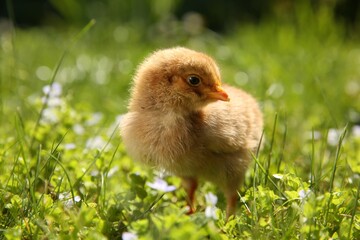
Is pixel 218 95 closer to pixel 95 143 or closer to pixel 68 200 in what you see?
pixel 68 200

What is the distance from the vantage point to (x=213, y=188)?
2.41 m

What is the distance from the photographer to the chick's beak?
80.8 inches

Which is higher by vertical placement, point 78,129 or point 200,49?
point 78,129

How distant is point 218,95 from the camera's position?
81.0 inches

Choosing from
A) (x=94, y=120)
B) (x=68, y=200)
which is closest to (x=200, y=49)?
(x=94, y=120)

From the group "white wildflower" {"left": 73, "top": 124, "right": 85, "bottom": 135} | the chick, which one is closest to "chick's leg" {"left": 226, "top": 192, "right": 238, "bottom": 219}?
the chick

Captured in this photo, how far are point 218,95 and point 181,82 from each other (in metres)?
0.14

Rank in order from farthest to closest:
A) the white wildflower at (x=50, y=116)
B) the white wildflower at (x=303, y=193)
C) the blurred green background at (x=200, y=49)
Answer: the blurred green background at (x=200, y=49) < the white wildflower at (x=50, y=116) < the white wildflower at (x=303, y=193)

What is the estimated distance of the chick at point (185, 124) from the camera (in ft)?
6.67

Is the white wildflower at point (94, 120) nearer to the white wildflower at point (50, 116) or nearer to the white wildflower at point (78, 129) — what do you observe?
the white wildflower at point (78, 129)

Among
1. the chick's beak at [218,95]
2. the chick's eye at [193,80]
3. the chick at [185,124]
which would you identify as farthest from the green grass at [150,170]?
the chick's eye at [193,80]

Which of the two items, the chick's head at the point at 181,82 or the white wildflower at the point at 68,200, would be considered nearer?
the white wildflower at the point at 68,200

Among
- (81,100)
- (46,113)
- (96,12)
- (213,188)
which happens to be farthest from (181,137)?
(96,12)

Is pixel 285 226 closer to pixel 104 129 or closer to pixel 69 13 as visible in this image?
pixel 104 129
